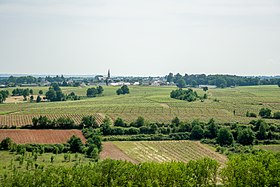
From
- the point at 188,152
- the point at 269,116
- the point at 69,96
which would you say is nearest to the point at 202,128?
the point at 188,152

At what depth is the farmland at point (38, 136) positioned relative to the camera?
3147 inches

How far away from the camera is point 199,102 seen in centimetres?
13988

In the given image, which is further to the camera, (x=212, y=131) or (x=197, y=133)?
(x=212, y=131)

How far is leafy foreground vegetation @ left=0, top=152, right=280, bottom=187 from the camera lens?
43.8 m

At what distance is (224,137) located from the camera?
84250mm

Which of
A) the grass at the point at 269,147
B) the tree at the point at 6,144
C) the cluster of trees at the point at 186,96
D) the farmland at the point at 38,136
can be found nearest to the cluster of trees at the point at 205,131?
the grass at the point at 269,147

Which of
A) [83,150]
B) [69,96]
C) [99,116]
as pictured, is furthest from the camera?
[69,96]

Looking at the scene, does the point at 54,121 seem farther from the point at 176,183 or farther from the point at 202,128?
the point at 176,183

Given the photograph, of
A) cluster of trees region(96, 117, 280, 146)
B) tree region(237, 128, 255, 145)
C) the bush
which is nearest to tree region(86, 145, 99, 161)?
cluster of trees region(96, 117, 280, 146)

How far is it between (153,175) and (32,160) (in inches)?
1084

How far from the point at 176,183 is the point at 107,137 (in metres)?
44.0

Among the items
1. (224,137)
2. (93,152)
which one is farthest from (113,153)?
(224,137)

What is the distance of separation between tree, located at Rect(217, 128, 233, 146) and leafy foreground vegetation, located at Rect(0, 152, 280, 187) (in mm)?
35213

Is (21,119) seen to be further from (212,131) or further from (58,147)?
(212,131)
